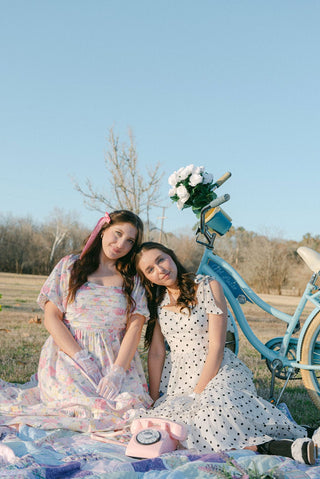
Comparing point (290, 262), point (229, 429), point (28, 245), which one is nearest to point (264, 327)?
point (229, 429)

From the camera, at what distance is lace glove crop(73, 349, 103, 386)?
3.34 m

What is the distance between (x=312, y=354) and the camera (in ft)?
11.7

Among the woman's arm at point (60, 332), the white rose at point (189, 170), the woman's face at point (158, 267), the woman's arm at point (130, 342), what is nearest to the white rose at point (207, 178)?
the white rose at point (189, 170)

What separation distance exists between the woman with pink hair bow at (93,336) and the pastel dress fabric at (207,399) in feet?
0.80

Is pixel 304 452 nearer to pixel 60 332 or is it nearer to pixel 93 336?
pixel 93 336

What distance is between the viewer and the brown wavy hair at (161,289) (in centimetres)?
342

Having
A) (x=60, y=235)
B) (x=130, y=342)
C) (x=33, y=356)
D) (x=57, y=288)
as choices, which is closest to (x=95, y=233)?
(x=57, y=288)

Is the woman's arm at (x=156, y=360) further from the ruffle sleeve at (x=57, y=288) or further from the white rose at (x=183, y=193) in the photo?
the white rose at (x=183, y=193)

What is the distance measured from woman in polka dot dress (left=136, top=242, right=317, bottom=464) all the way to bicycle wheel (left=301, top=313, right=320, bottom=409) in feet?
1.75

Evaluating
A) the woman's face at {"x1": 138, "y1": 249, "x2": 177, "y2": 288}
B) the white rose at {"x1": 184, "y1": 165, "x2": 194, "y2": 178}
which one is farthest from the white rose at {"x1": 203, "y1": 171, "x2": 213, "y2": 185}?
the woman's face at {"x1": 138, "y1": 249, "x2": 177, "y2": 288}

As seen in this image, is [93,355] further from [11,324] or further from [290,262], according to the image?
[290,262]

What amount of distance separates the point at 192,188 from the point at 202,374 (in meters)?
1.47

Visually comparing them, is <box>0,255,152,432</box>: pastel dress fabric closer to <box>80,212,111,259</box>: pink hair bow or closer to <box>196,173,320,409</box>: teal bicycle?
<box>80,212,111,259</box>: pink hair bow

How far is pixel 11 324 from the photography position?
8.00 m
